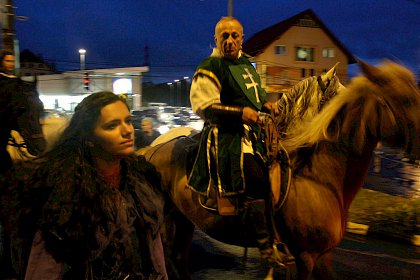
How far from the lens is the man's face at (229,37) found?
12.8 ft

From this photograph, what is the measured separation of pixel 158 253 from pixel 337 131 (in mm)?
2464

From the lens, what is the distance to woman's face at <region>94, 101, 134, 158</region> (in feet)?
6.37

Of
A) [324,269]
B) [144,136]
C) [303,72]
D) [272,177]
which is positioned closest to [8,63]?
[272,177]

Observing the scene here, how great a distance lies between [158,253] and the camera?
213 cm

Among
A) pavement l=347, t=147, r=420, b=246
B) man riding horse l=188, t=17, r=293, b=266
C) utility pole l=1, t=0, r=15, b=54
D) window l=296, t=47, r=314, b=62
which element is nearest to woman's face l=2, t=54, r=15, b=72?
man riding horse l=188, t=17, r=293, b=266

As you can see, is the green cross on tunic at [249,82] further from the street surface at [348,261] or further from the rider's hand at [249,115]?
the street surface at [348,261]

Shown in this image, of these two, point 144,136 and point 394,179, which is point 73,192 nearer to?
point 144,136

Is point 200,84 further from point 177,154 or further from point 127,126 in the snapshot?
point 127,126

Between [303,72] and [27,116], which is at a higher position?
[303,72]

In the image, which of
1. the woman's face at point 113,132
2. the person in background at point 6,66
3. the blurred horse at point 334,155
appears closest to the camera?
the woman's face at point 113,132

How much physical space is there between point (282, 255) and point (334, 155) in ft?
3.52

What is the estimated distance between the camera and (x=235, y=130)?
3979 mm

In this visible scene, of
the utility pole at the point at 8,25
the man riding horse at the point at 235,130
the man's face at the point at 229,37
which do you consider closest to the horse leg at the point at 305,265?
the man riding horse at the point at 235,130

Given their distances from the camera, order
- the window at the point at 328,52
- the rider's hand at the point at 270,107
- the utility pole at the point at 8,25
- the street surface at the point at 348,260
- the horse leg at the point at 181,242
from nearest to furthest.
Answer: the rider's hand at the point at 270,107, the horse leg at the point at 181,242, the street surface at the point at 348,260, the utility pole at the point at 8,25, the window at the point at 328,52
